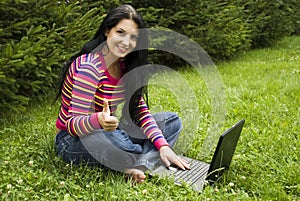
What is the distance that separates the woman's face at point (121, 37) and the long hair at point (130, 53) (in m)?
0.03

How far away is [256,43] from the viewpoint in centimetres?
1002

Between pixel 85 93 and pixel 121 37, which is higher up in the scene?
pixel 121 37

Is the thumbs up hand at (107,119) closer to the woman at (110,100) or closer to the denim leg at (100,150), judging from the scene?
the woman at (110,100)

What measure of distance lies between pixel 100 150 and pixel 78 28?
7.25 ft

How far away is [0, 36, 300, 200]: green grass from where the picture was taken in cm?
200

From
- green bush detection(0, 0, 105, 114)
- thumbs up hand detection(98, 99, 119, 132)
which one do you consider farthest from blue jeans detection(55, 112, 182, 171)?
green bush detection(0, 0, 105, 114)

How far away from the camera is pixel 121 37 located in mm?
2238

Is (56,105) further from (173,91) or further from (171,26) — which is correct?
(171,26)

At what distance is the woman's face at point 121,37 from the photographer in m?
2.24

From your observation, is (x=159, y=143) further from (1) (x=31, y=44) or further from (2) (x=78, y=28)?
(2) (x=78, y=28)

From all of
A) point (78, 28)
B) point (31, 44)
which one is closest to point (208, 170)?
point (31, 44)

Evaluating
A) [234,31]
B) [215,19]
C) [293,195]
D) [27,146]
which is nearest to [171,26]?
[215,19]

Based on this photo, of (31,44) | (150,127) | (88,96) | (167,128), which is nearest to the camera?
(88,96)

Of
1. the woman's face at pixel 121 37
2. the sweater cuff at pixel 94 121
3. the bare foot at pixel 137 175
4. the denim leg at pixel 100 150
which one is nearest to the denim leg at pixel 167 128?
the denim leg at pixel 100 150
